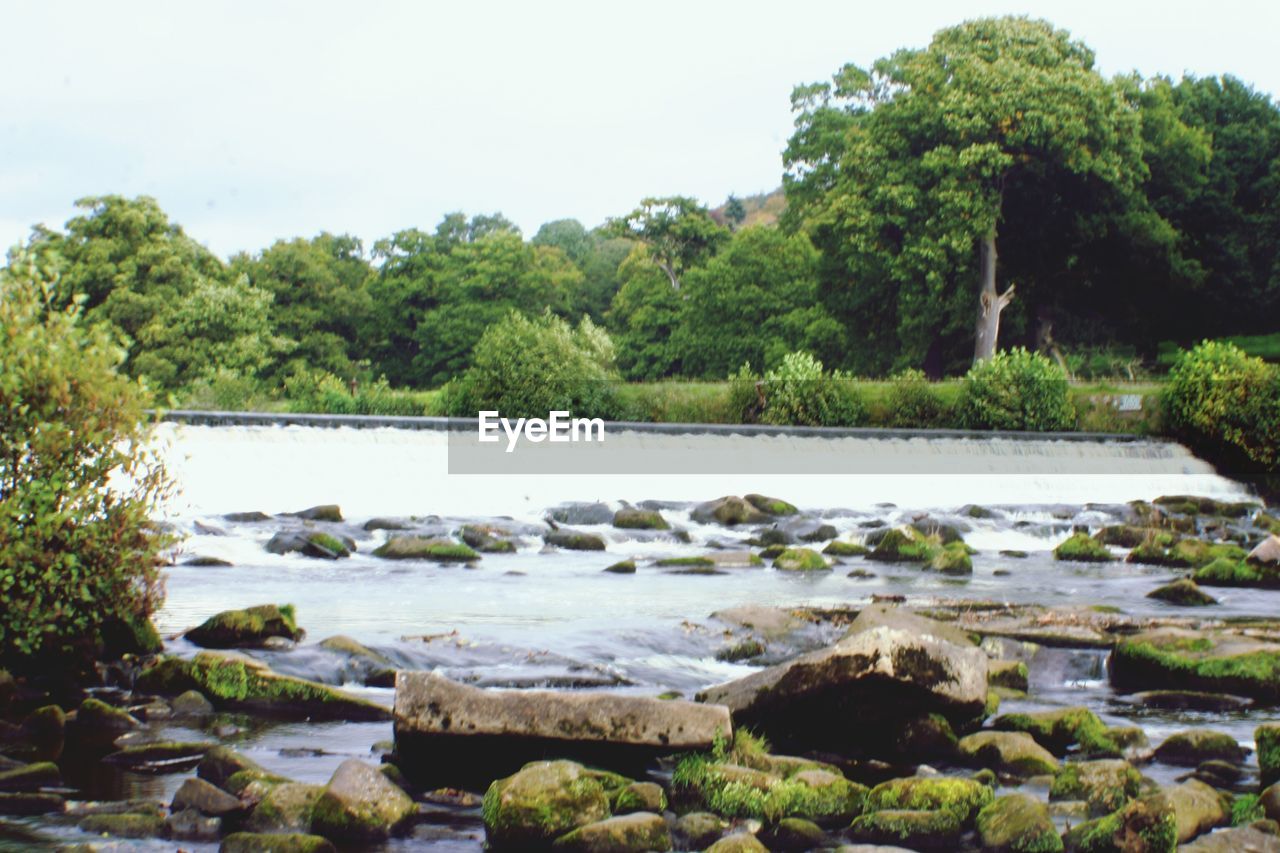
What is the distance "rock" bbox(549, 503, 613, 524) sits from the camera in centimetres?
2198

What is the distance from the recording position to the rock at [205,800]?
670cm

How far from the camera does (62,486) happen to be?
889cm

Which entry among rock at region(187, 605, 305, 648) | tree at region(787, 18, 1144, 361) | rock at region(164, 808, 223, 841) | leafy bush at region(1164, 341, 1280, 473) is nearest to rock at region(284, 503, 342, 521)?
rock at region(187, 605, 305, 648)

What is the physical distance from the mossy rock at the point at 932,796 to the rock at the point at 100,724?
4181mm

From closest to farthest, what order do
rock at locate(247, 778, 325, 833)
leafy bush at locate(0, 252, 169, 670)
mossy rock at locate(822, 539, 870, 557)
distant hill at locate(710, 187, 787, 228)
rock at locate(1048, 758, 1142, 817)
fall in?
rock at locate(247, 778, 325, 833), rock at locate(1048, 758, 1142, 817), leafy bush at locate(0, 252, 169, 670), mossy rock at locate(822, 539, 870, 557), distant hill at locate(710, 187, 787, 228)

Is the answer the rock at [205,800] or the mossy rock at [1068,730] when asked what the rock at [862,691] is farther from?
the rock at [205,800]

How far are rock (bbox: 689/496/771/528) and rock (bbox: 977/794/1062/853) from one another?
1548 centimetres

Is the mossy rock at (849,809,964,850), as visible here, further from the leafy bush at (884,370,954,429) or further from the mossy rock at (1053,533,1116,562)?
the leafy bush at (884,370,954,429)

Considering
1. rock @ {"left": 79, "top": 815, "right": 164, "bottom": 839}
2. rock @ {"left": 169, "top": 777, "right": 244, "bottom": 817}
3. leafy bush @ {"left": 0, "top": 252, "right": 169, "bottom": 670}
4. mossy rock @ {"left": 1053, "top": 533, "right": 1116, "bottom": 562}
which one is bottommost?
mossy rock @ {"left": 1053, "top": 533, "right": 1116, "bottom": 562}

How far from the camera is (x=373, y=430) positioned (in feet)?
88.6

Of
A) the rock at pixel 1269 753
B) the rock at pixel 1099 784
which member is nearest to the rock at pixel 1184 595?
the rock at pixel 1269 753

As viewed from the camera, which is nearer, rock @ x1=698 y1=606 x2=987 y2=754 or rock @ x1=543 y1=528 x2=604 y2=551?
rock @ x1=698 y1=606 x2=987 y2=754

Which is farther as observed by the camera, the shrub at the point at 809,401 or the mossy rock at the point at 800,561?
the shrub at the point at 809,401

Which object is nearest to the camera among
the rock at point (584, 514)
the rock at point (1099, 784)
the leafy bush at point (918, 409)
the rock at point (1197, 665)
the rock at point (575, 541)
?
the rock at point (1099, 784)
